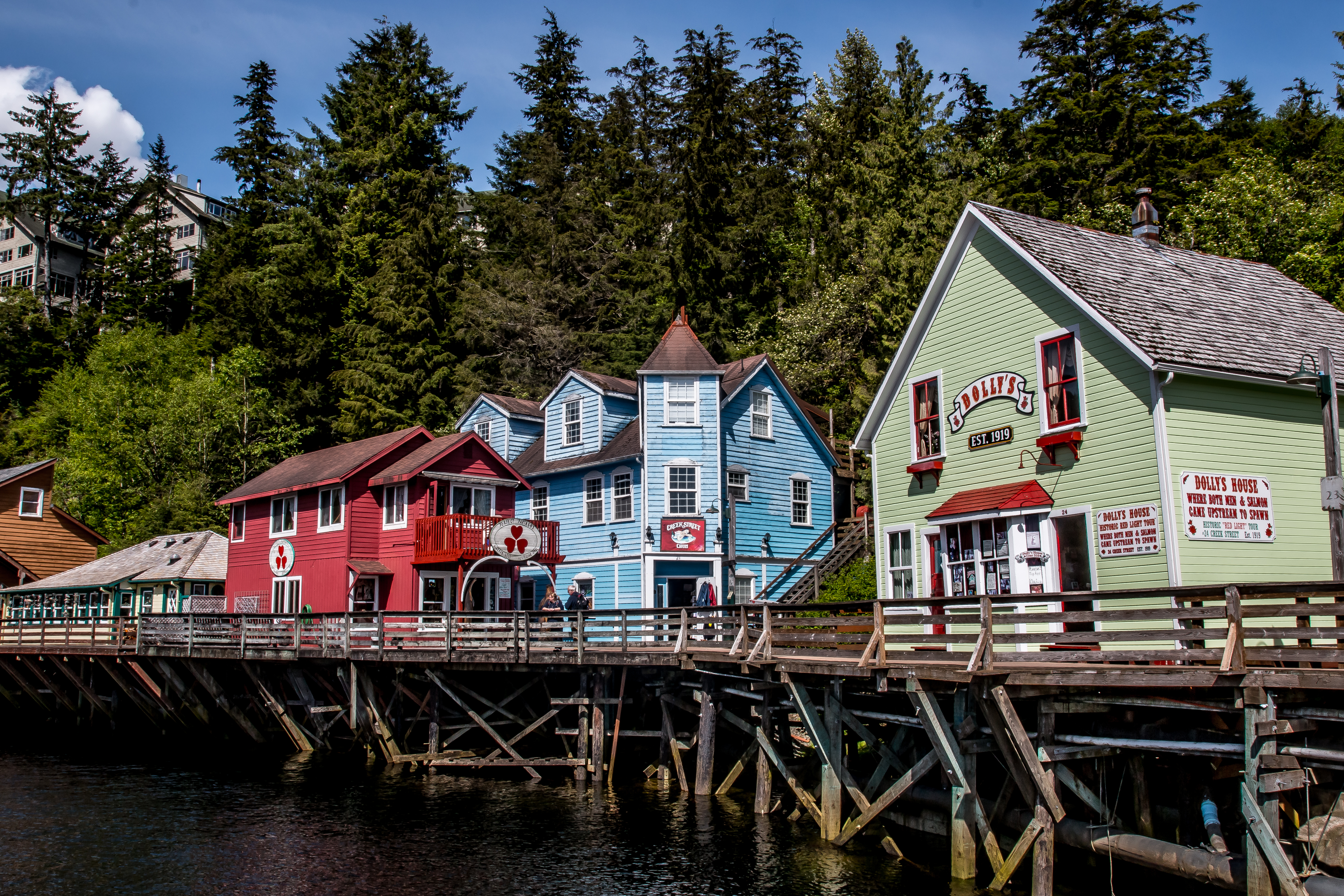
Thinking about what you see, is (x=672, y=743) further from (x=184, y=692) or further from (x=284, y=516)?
(x=284, y=516)

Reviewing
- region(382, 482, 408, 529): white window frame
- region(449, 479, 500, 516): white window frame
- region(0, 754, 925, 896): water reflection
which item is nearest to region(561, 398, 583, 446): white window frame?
region(449, 479, 500, 516): white window frame

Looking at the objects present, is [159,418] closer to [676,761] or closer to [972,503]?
[676,761]

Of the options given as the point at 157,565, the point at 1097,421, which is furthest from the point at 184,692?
the point at 1097,421

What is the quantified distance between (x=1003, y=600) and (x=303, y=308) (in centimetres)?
4839

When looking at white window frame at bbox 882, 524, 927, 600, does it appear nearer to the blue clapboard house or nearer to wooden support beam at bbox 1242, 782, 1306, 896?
the blue clapboard house

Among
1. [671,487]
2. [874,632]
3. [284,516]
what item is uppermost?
[671,487]

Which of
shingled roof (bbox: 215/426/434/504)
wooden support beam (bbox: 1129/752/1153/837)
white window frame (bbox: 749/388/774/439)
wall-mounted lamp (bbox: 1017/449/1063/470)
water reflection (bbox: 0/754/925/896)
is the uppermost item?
white window frame (bbox: 749/388/774/439)

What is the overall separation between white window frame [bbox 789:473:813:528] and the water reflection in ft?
50.6

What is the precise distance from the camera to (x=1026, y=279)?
63.7ft

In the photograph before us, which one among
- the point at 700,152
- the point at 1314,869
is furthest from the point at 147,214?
the point at 1314,869

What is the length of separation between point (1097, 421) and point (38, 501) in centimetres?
4648

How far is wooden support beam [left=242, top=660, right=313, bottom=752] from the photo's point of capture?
93.5 ft

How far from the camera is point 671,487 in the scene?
108ft

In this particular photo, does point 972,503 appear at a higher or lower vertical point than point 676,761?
higher
